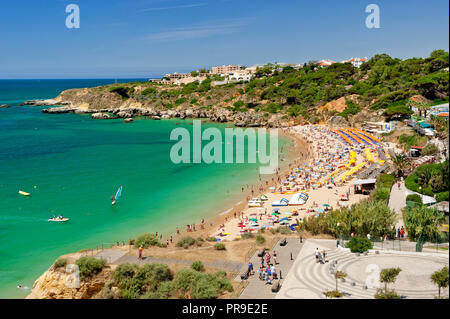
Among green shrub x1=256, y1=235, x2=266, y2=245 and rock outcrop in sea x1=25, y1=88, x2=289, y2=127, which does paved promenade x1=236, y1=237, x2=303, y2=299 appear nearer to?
green shrub x1=256, y1=235, x2=266, y2=245

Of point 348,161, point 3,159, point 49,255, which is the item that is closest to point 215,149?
point 348,161

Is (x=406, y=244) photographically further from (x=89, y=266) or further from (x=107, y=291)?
(x=89, y=266)

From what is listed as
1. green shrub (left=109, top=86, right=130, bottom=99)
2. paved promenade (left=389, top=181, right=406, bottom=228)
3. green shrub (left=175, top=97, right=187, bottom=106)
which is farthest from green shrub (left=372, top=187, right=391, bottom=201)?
green shrub (left=109, top=86, right=130, bottom=99)

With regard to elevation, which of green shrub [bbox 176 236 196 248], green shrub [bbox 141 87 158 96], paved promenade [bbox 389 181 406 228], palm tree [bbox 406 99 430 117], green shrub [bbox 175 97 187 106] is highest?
green shrub [bbox 141 87 158 96]

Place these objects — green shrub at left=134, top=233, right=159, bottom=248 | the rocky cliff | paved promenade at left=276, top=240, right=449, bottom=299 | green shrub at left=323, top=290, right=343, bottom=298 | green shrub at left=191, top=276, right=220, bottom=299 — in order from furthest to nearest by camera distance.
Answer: green shrub at left=134, top=233, right=159, bottom=248 → the rocky cliff → green shrub at left=191, top=276, right=220, bottom=299 → paved promenade at left=276, top=240, right=449, bottom=299 → green shrub at left=323, top=290, right=343, bottom=298

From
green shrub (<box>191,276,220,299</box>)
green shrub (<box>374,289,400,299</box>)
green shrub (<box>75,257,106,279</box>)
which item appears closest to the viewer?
green shrub (<box>374,289,400,299</box>)

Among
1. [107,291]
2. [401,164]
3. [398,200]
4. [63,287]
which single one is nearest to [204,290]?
[107,291]

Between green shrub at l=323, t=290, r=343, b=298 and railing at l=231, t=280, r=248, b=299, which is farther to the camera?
railing at l=231, t=280, r=248, b=299

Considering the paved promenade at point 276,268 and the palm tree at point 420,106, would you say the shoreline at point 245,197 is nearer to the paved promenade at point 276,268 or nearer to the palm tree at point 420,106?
the paved promenade at point 276,268
